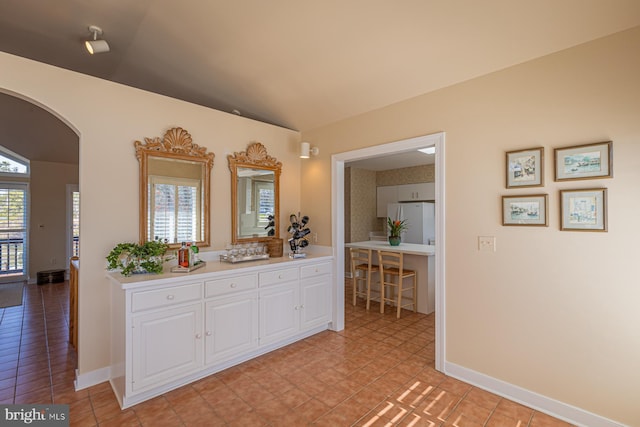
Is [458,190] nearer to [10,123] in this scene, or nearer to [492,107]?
[492,107]

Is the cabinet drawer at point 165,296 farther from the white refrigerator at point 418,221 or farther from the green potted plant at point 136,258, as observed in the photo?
the white refrigerator at point 418,221

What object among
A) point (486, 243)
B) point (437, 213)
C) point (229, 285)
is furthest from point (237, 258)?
point (486, 243)

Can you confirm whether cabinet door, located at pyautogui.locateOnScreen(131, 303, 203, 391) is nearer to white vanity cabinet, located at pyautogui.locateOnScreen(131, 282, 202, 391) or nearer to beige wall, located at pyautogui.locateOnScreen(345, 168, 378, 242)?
white vanity cabinet, located at pyautogui.locateOnScreen(131, 282, 202, 391)

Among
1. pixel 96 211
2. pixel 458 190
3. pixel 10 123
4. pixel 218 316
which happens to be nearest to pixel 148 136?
pixel 96 211

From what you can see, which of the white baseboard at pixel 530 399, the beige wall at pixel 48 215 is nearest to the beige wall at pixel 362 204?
the white baseboard at pixel 530 399

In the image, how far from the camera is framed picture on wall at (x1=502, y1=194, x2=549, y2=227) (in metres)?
2.23

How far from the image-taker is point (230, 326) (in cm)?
280

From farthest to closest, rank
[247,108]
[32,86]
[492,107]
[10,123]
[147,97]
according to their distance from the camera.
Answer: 1. [10,123]
2. [247,108]
3. [147,97]
4. [492,107]
5. [32,86]

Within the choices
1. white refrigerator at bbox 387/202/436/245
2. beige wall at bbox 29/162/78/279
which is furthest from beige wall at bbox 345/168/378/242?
beige wall at bbox 29/162/78/279

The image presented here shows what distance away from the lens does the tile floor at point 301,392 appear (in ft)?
6.97

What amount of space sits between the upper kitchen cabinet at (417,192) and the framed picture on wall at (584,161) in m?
4.34

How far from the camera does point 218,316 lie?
8.92 feet

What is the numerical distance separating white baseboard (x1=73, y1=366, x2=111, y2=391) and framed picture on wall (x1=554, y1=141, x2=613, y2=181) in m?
3.93

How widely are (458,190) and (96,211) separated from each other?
3.13m
